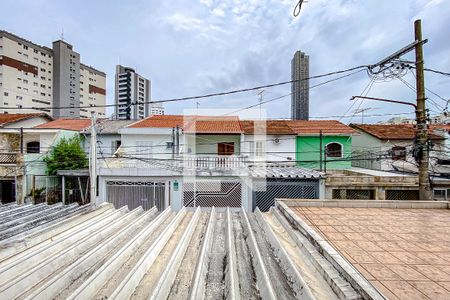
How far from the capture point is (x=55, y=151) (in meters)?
15.1

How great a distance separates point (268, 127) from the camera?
1788 centimetres

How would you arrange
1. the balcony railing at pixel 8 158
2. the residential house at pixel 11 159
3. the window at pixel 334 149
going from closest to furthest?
the residential house at pixel 11 159 → the balcony railing at pixel 8 158 → the window at pixel 334 149

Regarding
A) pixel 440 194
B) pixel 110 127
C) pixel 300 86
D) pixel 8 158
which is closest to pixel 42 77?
pixel 110 127

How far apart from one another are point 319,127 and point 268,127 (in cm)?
380

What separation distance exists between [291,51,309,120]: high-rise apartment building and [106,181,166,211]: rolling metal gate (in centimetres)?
780

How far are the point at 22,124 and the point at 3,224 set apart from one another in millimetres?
20811

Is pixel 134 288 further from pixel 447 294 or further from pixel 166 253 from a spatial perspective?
pixel 447 294

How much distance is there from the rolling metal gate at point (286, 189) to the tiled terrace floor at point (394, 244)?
591cm

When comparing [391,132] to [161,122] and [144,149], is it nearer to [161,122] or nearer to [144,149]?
[161,122]

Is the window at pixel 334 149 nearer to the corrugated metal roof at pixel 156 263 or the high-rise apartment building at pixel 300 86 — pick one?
the high-rise apartment building at pixel 300 86

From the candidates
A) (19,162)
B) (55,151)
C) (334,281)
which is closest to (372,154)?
(334,281)

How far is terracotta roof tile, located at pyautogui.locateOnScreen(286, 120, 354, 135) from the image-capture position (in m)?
17.3

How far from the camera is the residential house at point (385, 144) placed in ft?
53.2

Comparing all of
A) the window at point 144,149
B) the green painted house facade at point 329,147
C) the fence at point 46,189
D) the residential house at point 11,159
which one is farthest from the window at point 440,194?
the residential house at point 11,159
